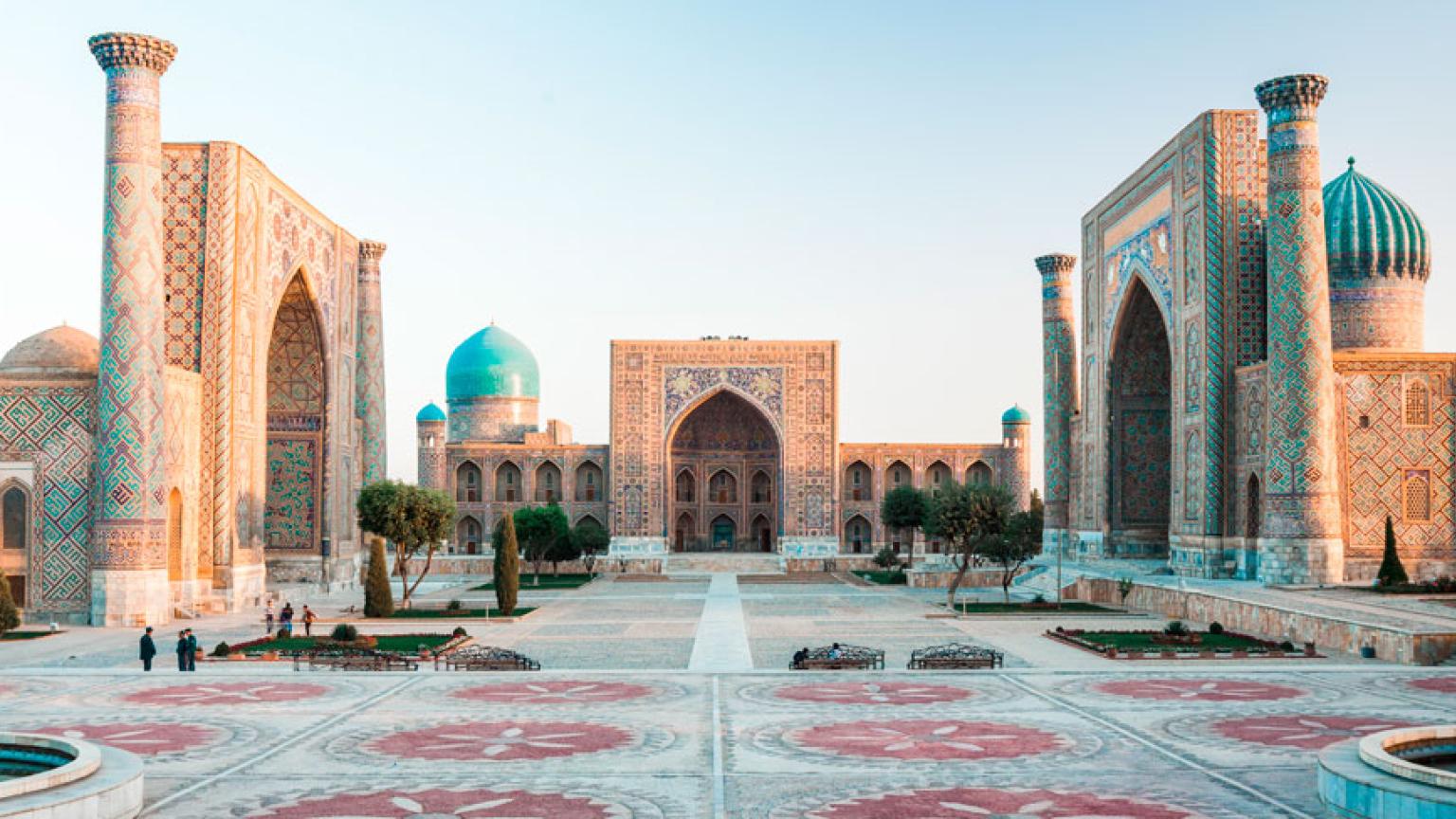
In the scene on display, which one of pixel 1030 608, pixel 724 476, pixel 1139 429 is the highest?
pixel 1139 429

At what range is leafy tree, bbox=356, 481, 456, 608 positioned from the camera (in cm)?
2258

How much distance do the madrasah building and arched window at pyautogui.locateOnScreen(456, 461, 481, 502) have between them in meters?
21.7

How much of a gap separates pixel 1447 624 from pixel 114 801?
44.5 feet

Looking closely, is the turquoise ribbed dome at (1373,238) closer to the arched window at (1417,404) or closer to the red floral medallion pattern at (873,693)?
the arched window at (1417,404)

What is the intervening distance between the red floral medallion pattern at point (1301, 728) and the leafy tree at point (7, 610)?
14.5 m

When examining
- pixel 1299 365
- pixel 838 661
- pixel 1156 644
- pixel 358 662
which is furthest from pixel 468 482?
pixel 838 661

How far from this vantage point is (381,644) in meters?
16.9

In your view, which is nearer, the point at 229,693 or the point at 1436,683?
the point at 229,693

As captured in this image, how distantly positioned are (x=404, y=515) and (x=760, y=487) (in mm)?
22401

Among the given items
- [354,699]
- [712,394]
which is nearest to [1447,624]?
[354,699]

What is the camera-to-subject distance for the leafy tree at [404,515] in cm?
2258

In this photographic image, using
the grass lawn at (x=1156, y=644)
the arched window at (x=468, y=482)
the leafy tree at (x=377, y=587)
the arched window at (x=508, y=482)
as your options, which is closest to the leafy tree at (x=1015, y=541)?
the grass lawn at (x=1156, y=644)

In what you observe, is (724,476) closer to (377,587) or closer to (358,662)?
(377,587)

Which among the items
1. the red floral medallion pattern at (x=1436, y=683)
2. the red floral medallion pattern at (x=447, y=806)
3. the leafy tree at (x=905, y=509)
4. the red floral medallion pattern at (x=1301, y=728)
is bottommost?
the red floral medallion pattern at (x=1436, y=683)
